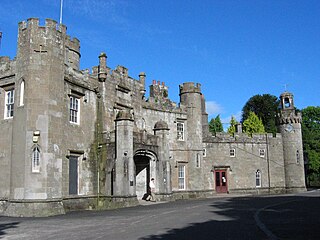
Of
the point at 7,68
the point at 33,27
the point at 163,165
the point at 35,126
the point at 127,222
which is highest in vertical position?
the point at 33,27

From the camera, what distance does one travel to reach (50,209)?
18109mm

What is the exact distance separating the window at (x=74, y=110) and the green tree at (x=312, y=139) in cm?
3916

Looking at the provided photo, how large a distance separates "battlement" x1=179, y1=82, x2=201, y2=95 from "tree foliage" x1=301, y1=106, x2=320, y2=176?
25.8 m

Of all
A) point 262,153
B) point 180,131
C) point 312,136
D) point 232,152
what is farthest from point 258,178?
point 312,136

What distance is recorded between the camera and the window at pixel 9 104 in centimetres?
2089

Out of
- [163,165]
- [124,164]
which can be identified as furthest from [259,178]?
[124,164]

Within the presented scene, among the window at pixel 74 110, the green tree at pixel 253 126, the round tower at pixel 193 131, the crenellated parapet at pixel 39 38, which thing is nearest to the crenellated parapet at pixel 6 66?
the crenellated parapet at pixel 39 38

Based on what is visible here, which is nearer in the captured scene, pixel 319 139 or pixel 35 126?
pixel 35 126

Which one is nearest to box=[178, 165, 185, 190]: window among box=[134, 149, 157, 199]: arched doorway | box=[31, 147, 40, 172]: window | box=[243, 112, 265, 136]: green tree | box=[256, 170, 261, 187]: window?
box=[134, 149, 157, 199]: arched doorway

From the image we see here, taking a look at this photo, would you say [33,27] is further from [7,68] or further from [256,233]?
[256,233]

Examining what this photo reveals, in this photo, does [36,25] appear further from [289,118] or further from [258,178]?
[289,118]

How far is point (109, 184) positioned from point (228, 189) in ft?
61.0

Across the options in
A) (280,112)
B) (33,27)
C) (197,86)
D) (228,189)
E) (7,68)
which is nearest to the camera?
(33,27)

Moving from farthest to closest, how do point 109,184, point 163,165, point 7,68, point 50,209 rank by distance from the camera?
1. point 163,165
2. point 109,184
3. point 7,68
4. point 50,209
